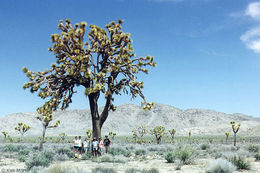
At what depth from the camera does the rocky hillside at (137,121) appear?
126062mm

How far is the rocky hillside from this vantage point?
12606cm

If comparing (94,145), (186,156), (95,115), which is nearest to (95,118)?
(95,115)

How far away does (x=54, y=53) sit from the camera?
17625 millimetres

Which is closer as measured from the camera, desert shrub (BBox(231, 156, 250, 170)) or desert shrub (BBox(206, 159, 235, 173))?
desert shrub (BBox(206, 159, 235, 173))

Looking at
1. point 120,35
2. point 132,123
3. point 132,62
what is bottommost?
point 132,123

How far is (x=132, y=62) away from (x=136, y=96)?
2.38m

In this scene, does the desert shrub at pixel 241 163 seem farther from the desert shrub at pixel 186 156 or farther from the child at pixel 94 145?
the child at pixel 94 145

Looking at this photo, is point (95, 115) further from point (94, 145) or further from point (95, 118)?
point (94, 145)

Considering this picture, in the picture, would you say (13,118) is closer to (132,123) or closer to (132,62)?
(132,123)

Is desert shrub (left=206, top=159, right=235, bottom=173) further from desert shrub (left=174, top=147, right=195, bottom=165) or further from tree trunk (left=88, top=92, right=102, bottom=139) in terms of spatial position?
tree trunk (left=88, top=92, right=102, bottom=139)

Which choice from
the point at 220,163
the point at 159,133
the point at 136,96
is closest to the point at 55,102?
the point at 136,96

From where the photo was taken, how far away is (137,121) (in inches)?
5605

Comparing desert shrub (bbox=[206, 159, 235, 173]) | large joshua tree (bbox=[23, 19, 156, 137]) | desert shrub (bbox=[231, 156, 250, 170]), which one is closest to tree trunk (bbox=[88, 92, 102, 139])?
large joshua tree (bbox=[23, 19, 156, 137])

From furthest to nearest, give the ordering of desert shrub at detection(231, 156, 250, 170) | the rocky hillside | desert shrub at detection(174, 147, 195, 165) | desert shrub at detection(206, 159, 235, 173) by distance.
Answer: the rocky hillside → desert shrub at detection(174, 147, 195, 165) → desert shrub at detection(231, 156, 250, 170) → desert shrub at detection(206, 159, 235, 173)
